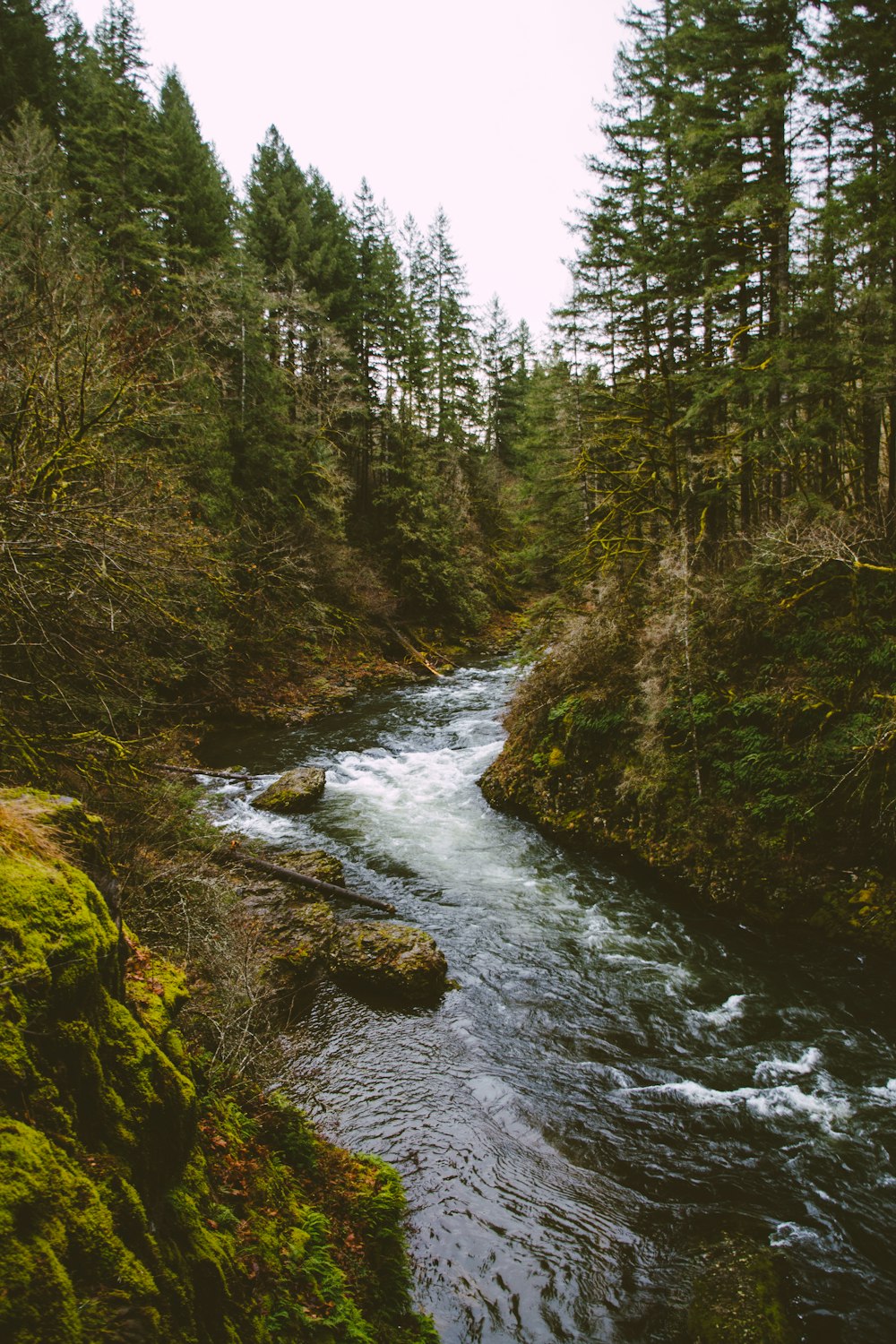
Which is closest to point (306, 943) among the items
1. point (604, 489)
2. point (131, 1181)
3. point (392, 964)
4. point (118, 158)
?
point (392, 964)

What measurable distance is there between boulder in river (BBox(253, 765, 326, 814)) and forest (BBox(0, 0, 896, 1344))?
8.76ft

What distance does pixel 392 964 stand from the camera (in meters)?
7.56

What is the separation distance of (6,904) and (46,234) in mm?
14522

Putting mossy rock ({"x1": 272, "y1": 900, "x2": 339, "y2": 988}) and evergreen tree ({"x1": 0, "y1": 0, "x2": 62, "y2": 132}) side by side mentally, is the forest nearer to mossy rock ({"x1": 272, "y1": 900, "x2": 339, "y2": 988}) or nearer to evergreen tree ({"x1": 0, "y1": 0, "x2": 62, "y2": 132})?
evergreen tree ({"x1": 0, "y1": 0, "x2": 62, "y2": 132})

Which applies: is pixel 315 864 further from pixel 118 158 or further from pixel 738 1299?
pixel 118 158

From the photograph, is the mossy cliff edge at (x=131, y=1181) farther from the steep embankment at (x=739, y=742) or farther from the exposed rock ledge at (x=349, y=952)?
the steep embankment at (x=739, y=742)

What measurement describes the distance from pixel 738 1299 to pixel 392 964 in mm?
4345

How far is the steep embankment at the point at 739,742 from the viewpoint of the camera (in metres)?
8.34

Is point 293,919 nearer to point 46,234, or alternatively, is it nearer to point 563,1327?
point 563,1327

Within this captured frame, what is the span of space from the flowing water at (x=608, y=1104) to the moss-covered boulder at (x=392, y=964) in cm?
23

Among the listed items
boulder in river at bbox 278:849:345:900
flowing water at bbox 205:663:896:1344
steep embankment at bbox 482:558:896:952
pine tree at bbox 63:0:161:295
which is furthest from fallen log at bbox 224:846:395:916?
pine tree at bbox 63:0:161:295

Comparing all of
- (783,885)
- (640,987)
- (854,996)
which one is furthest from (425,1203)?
(783,885)

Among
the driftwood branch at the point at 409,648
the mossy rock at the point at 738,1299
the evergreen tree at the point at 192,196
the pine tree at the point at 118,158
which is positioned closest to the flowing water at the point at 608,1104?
the mossy rock at the point at 738,1299

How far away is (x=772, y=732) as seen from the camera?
31.4 feet
